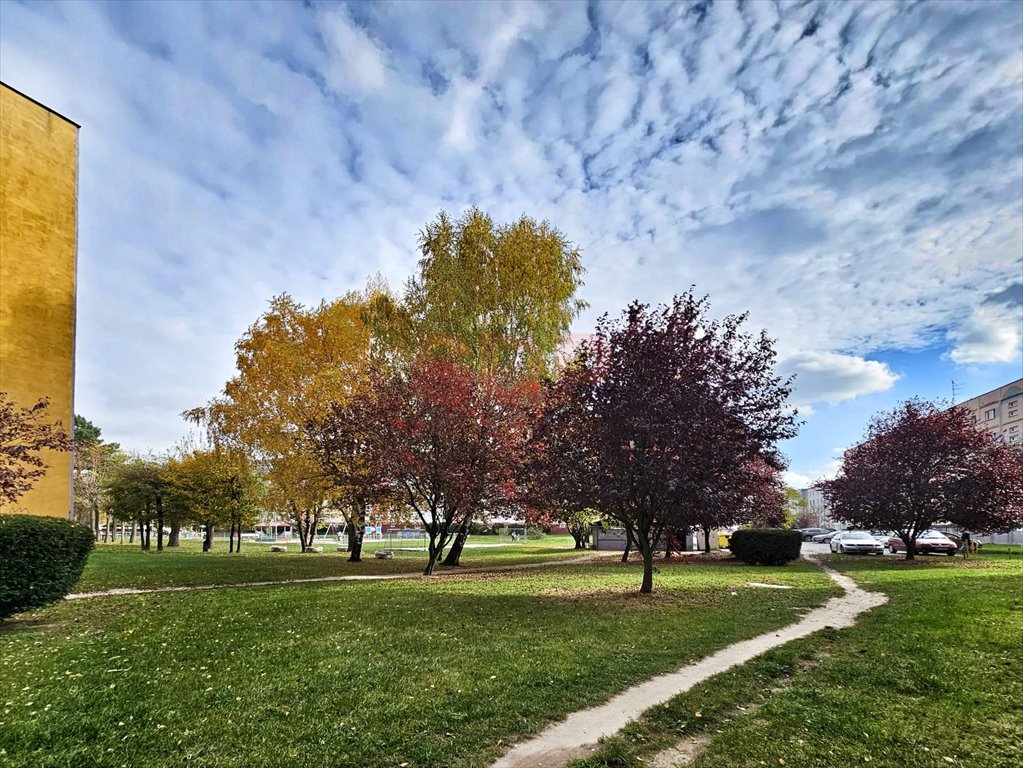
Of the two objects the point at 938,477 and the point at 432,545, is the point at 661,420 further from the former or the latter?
the point at 938,477

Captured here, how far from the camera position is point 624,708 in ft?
16.2

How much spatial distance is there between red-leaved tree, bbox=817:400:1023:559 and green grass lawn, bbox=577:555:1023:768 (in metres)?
14.3

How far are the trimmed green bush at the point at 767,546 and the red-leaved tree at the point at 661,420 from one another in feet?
34.9

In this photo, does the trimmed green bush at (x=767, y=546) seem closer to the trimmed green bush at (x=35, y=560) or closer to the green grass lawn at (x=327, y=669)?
the green grass lawn at (x=327, y=669)

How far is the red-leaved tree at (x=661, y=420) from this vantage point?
425 inches

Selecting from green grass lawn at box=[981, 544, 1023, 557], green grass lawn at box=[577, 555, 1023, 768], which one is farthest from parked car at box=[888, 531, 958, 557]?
green grass lawn at box=[577, 555, 1023, 768]

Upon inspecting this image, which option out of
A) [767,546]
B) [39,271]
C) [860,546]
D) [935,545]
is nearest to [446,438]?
[39,271]

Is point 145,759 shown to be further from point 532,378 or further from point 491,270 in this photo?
point 491,270

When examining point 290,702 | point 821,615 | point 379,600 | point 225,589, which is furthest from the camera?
point 225,589

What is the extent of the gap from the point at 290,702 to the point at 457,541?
16.4 metres

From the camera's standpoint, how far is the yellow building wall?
49.7 feet

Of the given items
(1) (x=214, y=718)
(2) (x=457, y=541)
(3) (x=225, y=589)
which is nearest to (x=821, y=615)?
(1) (x=214, y=718)

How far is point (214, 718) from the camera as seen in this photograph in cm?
452

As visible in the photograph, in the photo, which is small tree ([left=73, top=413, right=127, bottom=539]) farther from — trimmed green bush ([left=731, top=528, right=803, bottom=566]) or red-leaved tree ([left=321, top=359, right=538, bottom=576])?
trimmed green bush ([left=731, top=528, right=803, bottom=566])
